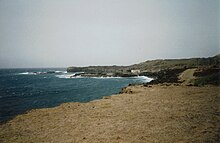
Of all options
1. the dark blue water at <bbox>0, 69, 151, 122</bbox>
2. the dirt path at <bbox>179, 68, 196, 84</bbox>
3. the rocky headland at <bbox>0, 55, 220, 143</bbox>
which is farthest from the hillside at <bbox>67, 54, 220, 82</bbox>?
the rocky headland at <bbox>0, 55, 220, 143</bbox>

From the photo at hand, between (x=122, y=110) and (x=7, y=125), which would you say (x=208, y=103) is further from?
(x=7, y=125)

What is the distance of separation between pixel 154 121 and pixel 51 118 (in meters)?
11.3

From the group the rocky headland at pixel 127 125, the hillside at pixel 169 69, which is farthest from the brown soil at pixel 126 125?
the hillside at pixel 169 69

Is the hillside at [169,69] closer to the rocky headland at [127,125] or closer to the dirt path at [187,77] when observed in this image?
the dirt path at [187,77]

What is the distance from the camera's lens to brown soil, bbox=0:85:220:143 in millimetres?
16250

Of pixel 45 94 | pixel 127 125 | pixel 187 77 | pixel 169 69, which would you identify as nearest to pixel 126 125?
pixel 127 125

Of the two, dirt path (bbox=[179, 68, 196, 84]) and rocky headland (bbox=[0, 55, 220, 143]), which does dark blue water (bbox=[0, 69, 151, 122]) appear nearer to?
rocky headland (bbox=[0, 55, 220, 143])

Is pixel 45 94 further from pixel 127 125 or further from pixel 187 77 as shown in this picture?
pixel 127 125

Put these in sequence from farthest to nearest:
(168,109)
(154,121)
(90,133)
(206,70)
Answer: (206,70), (168,109), (154,121), (90,133)

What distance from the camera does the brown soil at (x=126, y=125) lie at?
16250 millimetres

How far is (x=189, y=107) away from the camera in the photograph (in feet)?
80.7

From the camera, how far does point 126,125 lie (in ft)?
63.4

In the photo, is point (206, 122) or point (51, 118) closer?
point (206, 122)

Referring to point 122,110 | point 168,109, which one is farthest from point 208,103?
point 122,110
